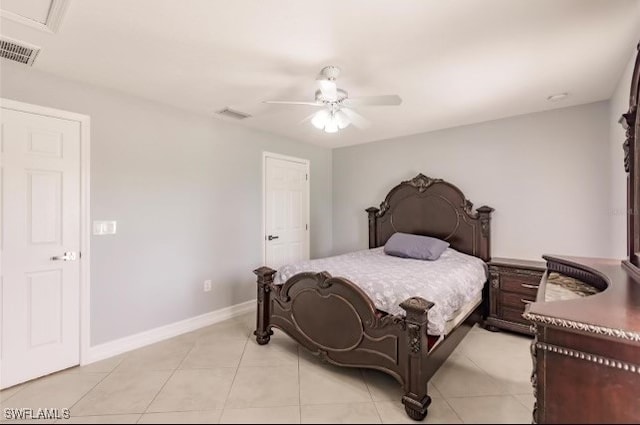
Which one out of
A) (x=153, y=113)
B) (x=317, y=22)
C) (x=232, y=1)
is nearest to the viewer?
(x=232, y=1)

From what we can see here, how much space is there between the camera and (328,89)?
6.95 ft

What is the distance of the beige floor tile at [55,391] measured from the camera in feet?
6.35

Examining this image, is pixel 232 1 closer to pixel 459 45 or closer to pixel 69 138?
pixel 459 45

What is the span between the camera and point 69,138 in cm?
246

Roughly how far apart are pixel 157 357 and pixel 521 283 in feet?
11.5

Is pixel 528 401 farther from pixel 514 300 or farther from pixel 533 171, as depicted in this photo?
pixel 533 171

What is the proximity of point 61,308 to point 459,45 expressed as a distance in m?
3.55

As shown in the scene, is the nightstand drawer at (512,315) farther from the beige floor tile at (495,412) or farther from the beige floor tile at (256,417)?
the beige floor tile at (256,417)

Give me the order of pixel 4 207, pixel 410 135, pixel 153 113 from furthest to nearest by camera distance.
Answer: pixel 410 135 → pixel 153 113 → pixel 4 207

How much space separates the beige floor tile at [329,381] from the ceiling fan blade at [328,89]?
1.98 metres

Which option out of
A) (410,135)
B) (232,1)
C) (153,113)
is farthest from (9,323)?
(410,135)

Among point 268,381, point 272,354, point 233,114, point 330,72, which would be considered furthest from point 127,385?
point 233,114

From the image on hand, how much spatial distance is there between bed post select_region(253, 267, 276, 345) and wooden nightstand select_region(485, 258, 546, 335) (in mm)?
2317

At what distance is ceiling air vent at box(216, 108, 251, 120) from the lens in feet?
10.6
